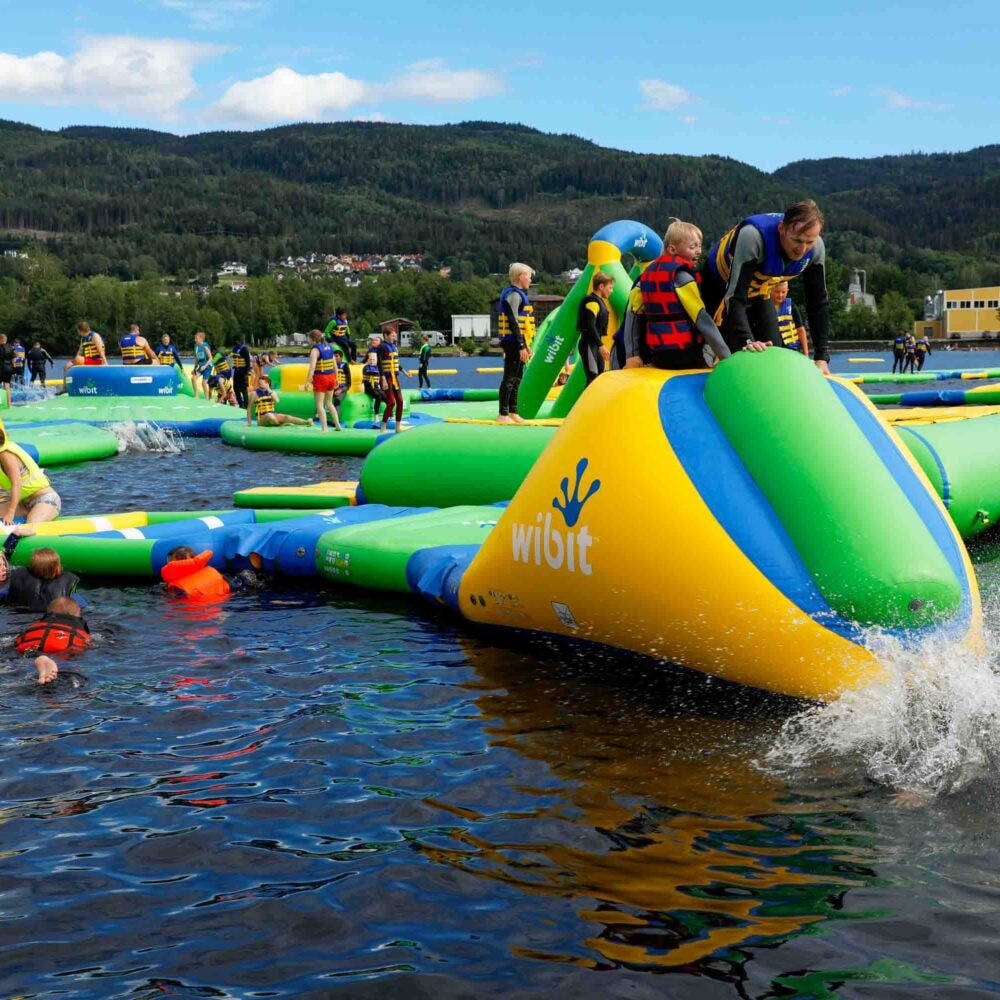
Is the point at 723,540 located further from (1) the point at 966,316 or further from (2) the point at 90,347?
(1) the point at 966,316

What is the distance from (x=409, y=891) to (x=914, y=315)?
126227 mm

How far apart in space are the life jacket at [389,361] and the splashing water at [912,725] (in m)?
13.0

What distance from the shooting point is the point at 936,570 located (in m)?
4.91

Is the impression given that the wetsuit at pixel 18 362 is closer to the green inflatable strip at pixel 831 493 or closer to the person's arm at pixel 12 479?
the person's arm at pixel 12 479

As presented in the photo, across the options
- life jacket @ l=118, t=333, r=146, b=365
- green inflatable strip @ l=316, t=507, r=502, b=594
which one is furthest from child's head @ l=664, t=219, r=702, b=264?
life jacket @ l=118, t=333, r=146, b=365

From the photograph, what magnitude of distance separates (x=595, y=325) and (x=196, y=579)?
16.0 feet

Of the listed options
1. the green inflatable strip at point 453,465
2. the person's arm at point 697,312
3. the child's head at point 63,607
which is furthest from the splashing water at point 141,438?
the person's arm at point 697,312

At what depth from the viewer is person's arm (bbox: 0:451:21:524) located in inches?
352

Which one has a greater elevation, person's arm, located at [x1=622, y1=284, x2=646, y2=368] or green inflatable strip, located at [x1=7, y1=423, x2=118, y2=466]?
person's arm, located at [x1=622, y1=284, x2=646, y2=368]

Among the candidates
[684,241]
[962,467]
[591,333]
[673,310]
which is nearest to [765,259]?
[673,310]

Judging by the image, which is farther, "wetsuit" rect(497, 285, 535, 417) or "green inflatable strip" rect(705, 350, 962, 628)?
"wetsuit" rect(497, 285, 535, 417)

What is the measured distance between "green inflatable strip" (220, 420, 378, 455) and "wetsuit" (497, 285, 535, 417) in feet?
16.7

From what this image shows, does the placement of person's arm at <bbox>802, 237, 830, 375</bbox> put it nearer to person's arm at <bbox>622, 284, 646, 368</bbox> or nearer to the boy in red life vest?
person's arm at <bbox>622, 284, 646, 368</bbox>

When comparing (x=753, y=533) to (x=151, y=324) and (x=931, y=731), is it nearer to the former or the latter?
(x=931, y=731)
